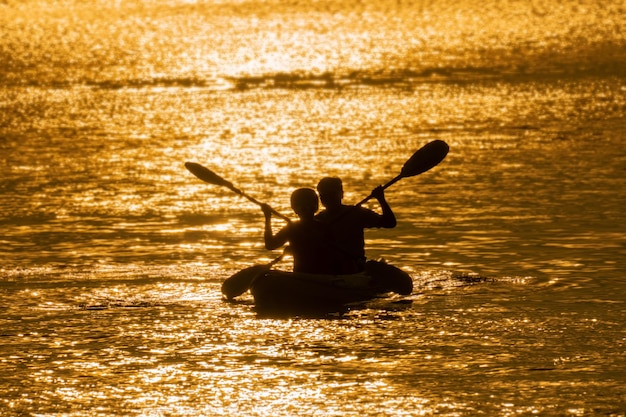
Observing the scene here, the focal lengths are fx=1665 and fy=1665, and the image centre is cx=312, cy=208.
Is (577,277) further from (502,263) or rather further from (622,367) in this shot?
(622,367)

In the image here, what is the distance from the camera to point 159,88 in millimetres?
33375

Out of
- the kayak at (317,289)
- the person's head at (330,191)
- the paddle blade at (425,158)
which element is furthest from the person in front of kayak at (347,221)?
the paddle blade at (425,158)

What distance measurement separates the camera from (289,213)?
17.8 metres

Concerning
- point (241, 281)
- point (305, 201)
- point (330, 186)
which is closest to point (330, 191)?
point (330, 186)

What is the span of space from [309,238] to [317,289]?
1.40 ft

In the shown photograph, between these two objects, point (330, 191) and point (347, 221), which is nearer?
point (330, 191)

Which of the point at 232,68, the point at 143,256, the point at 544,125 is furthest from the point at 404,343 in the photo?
the point at 232,68

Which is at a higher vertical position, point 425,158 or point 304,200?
point 425,158

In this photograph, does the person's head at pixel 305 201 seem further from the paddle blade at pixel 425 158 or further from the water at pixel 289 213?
the paddle blade at pixel 425 158

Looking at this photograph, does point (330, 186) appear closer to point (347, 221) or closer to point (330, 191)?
point (330, 191)

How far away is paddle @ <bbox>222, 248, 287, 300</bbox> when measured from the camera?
13.2m

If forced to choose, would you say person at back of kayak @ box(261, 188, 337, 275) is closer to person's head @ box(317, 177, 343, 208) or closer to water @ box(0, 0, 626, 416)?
person's head @ box(317, 177, 343, 208)

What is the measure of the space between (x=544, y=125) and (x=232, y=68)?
1353cm

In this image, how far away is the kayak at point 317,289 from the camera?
1288 centimetres
